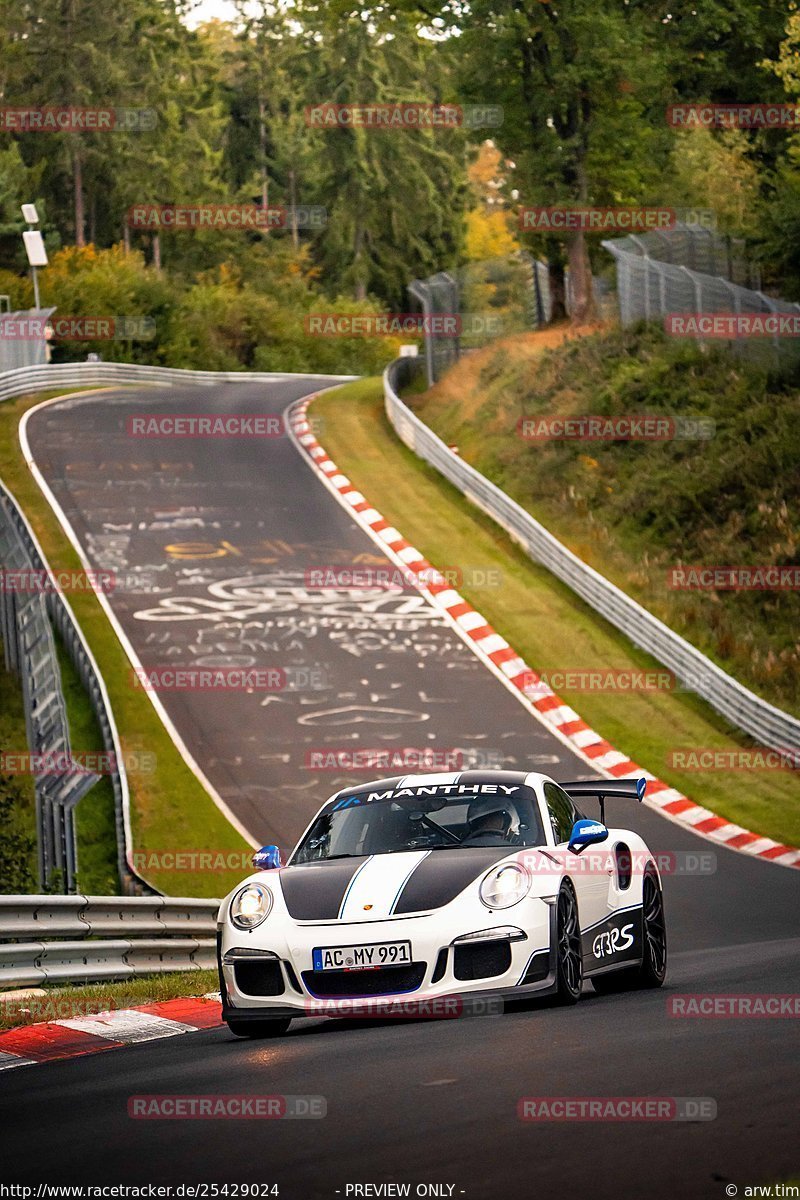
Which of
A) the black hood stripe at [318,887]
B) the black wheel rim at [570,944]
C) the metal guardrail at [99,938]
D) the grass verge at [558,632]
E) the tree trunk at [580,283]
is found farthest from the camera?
the tree trunk at [580,283]

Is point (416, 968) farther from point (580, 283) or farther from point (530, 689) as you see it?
point (580, 283)

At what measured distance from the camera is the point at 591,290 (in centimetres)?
4519

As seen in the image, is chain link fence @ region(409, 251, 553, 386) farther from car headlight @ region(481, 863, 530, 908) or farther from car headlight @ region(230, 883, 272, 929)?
car headlight @ region(481, 863, 530, 908)

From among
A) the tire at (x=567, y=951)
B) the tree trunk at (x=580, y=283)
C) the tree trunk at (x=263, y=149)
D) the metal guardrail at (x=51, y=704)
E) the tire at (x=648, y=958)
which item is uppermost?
the tree trunk at (x=263, y=149)

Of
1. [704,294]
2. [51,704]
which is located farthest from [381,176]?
[51,704]

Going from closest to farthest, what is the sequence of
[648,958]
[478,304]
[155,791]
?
[648,958] < [155,791] < [478,304]

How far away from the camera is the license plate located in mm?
8727

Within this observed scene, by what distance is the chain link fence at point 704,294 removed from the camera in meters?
34.5

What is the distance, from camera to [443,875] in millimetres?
9125

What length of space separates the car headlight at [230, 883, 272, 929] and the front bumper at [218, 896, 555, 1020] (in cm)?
17

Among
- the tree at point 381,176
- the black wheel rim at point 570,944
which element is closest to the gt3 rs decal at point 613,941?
the black wheel rim at point 570,944

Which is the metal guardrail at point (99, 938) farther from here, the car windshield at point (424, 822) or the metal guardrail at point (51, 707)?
the metal guardrail at point (51, 707)

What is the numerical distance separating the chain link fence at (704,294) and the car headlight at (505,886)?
26.7 metres

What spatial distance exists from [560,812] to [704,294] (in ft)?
89.6
